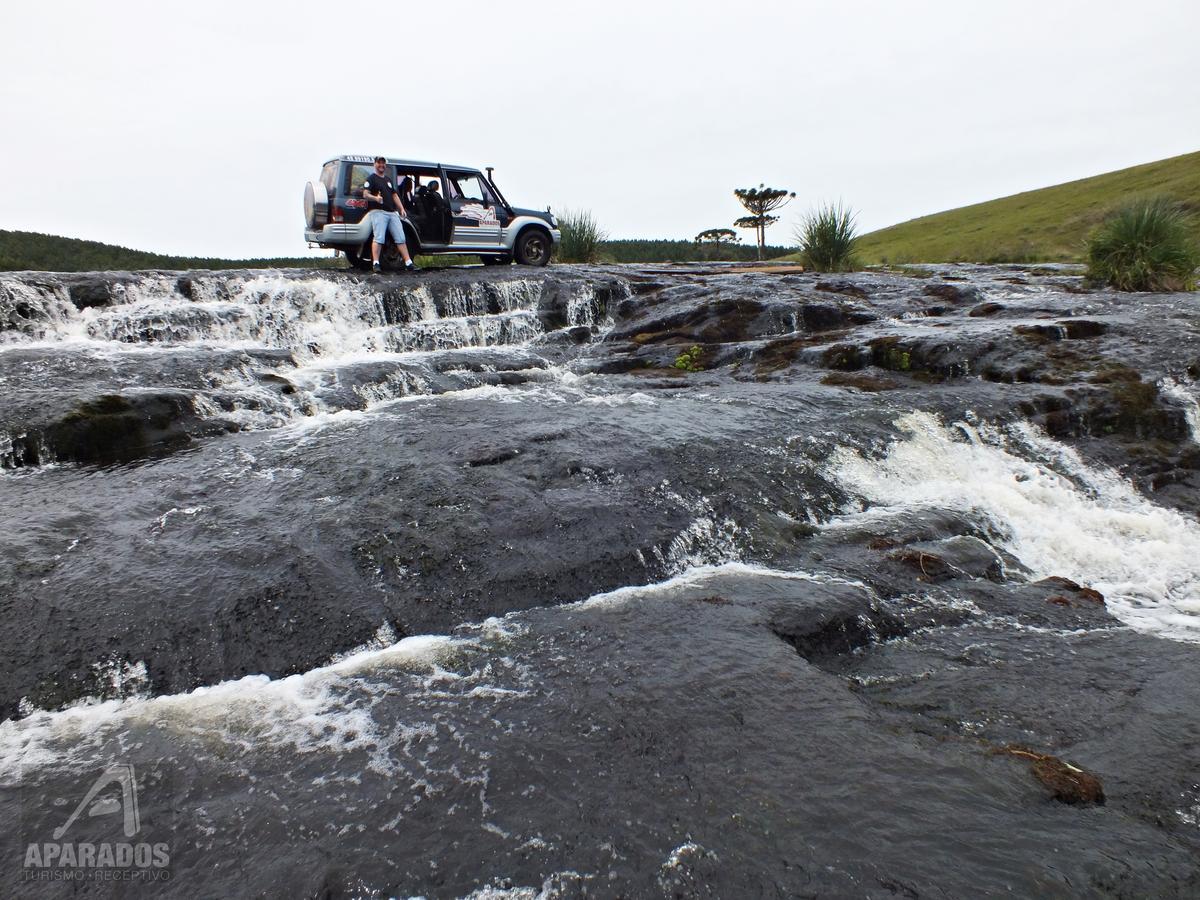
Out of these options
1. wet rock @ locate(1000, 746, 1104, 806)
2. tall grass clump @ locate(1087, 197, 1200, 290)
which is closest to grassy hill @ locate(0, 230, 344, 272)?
tall grass clump @ locate(1087, 197, 1200, 290)

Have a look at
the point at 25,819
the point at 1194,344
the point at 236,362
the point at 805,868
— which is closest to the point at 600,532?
the point at 805,868

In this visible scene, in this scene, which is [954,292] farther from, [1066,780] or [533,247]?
[1066,780]

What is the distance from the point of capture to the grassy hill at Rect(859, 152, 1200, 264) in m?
34.7

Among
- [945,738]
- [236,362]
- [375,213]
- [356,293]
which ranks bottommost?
[945,738]

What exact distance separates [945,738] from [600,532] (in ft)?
8.30

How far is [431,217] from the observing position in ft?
48.5

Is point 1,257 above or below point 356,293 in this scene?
above

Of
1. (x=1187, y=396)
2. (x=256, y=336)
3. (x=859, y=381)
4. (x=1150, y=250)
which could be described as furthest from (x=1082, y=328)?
(x=256, y=336)

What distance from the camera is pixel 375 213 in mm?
13430

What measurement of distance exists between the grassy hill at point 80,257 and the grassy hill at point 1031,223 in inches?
1191

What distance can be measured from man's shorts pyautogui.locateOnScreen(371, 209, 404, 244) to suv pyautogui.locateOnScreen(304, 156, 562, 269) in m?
0.18

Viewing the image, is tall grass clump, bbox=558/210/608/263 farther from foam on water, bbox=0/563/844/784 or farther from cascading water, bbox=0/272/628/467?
A: foam on water, bbox=0/563/844/784

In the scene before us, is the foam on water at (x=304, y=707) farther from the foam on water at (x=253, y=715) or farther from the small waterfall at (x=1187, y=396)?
the small waterfall at (x=1187, y=396)

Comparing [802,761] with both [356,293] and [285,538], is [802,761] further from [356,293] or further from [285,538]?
[356,293]
